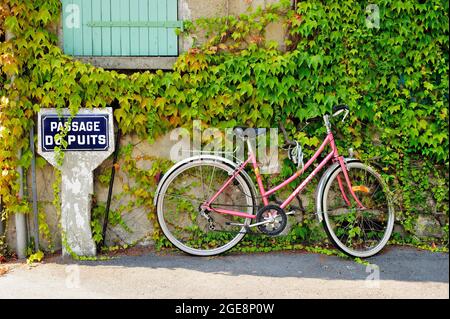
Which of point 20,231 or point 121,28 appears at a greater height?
point 121,28

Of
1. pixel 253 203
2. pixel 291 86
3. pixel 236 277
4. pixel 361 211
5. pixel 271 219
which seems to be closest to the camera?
pixel 236 277

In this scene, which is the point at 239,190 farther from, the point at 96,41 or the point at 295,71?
the point at 96,41

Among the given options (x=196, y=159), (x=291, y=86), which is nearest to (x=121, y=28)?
(x=196, y=159)

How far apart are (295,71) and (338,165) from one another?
1.08m

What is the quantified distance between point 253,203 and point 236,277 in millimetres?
888

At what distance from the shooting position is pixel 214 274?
5.54 m

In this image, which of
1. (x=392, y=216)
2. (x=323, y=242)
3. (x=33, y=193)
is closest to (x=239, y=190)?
(x=323, y=242)

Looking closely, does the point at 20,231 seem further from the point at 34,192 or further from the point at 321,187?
the point at 321,187

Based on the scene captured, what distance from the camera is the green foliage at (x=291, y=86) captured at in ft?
19.5

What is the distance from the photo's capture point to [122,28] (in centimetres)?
616

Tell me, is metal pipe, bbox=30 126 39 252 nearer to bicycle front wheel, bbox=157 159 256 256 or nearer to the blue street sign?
the blue street sign

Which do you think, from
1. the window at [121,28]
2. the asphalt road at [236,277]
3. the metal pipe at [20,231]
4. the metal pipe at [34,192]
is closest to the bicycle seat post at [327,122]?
the asphalt road at [236,277]

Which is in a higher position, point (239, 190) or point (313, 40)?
point (313, 40)

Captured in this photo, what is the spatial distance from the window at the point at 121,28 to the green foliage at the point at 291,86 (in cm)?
19
